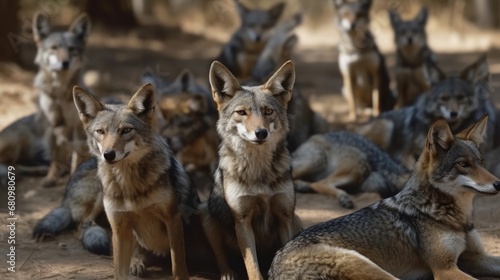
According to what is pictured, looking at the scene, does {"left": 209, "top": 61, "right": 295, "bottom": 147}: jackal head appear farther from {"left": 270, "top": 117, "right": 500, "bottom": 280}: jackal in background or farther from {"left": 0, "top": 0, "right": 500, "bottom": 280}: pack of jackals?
{"left": 270, "top": 117, "right": 500, "bottom": 280}: jackal in background

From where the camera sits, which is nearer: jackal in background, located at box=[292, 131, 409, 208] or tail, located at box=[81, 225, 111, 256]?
tail, located at box=[81, 225, 111, 256]

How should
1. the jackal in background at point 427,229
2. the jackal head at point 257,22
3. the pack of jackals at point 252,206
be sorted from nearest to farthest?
the jackal in background at point 427,229, the pack of jackals at point 252,206, the jackal head at point 257,22

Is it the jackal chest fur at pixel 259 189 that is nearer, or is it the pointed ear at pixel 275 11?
the jackal chest fur at pixel 259 189

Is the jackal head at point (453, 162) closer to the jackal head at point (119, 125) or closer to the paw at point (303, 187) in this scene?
the jackal head at point (119, 125)

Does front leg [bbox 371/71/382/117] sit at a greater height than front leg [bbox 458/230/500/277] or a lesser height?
greater

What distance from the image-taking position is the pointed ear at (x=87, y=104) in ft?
23.1

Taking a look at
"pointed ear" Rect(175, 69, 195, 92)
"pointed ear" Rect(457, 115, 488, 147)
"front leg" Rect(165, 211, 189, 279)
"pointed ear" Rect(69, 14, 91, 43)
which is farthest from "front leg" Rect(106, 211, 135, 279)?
"pointed ear" Rect(69, 14, 91, 43)

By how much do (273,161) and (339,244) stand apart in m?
1.06

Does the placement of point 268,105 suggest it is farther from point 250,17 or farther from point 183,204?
point 250,17

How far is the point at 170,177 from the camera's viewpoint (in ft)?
23.4

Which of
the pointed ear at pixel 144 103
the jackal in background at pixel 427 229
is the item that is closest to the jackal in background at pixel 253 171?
the jackal in background at pixel 427 229

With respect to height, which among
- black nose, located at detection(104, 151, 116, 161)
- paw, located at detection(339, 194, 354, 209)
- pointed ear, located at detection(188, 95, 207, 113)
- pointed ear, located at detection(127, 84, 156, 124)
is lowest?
paw, located at detection(339, 194, 354, 209)

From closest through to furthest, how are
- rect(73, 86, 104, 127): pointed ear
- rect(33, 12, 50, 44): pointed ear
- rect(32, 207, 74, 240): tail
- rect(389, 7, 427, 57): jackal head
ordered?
rect(73, 86, 104, 127): pointed ear < rect(32, 207, 74, 240): tail < rect(33, 12, 50, 44): pointed ear < rect(389, 7, 427, 57): jackal head

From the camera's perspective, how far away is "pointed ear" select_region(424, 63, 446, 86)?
11023 millimetres
